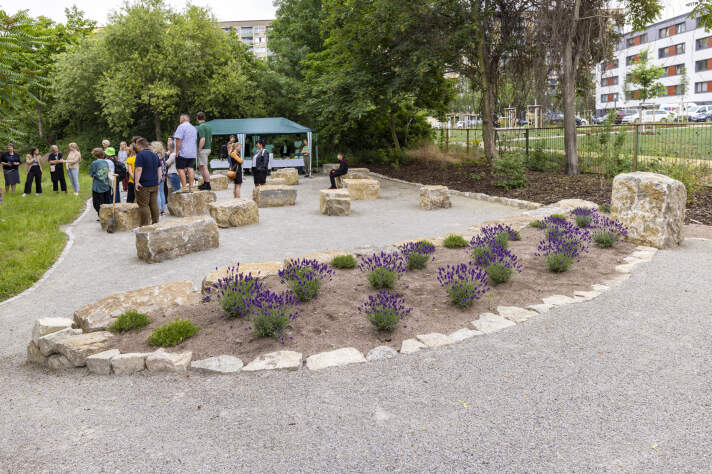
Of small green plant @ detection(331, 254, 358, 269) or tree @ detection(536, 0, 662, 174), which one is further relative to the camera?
tree @ detection(536, 0, 662, 174)

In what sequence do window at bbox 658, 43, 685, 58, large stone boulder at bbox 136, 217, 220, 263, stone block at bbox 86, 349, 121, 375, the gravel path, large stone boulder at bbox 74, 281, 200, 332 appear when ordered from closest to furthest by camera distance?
the gravel path
stone block at bbox 86, 349, 121, 375
large stone boulder at bbox 74, 281, 200, 332
large stone boulder at bbox 136, 217, 220, 263
window at bbox 658, 43, 685, 58

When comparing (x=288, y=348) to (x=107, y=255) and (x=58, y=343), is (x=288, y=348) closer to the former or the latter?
(x=58, y=343)

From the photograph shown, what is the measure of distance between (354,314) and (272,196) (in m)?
10.1

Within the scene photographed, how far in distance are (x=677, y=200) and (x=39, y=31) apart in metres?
8.40

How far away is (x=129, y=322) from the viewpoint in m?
Answer: 5.00

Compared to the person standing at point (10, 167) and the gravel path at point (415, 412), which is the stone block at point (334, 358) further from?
the person standing at point (10, 167)

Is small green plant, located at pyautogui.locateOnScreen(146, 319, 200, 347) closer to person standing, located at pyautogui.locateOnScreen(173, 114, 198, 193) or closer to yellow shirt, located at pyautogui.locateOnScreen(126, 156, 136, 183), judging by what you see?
yellow shirt, located at pyautogui.locateOnScreen(126, 156, 136, 183)

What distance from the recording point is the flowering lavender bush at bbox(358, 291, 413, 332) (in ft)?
15.2

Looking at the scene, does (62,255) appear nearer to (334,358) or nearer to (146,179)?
(146,179)

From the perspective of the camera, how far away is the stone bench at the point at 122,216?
444 inches

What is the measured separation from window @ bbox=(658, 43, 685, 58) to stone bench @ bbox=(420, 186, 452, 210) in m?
60.4

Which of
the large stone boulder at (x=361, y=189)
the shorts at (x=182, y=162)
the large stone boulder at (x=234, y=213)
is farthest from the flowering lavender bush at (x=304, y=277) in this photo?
the large stone boulder at (x=361, y=189)

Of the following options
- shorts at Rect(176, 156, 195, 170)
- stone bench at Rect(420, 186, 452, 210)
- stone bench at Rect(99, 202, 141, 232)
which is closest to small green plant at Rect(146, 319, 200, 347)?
stone bench at Rect(99, 202, 141, 232)

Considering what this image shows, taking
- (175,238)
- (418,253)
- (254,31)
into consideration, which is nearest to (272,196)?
(175,238)
